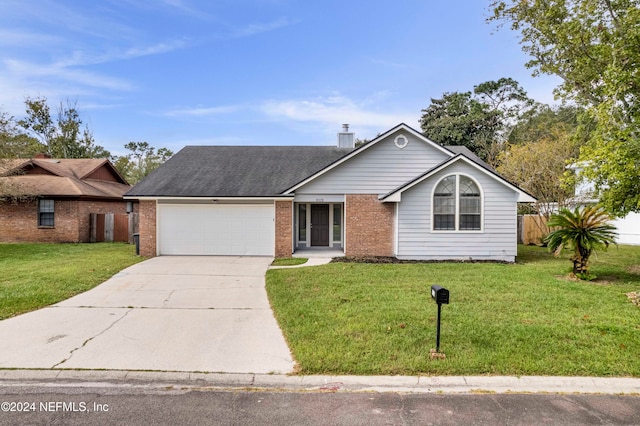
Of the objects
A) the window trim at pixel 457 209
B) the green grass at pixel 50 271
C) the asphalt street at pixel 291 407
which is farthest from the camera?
the window trim at pixel 457 209

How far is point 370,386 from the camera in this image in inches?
151

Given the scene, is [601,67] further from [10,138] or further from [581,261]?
[10,138]

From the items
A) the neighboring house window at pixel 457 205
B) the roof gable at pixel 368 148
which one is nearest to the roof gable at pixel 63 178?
the roof gable at pixel 368 148

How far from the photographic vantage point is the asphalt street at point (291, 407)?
323 cm

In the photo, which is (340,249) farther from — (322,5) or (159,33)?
(159,33)

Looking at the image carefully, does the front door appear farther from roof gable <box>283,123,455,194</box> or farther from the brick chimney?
the brick chimney

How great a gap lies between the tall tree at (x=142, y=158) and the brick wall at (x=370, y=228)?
3881cm

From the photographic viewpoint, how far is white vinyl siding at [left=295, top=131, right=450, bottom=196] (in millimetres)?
13492

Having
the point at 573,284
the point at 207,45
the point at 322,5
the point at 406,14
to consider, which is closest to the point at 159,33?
→ the point at 207,45

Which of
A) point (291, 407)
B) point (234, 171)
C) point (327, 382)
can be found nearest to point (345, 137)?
point (234, 171)

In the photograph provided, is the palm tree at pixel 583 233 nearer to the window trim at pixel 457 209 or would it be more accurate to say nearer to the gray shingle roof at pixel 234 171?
the window trim at pixel 457 209

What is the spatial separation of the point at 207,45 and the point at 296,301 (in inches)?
532

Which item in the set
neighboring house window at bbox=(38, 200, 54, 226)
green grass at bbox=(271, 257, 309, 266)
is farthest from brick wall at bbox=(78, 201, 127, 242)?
green grass at bbox=(271, 257, 309, 266)

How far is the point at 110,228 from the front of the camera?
18.9 m
